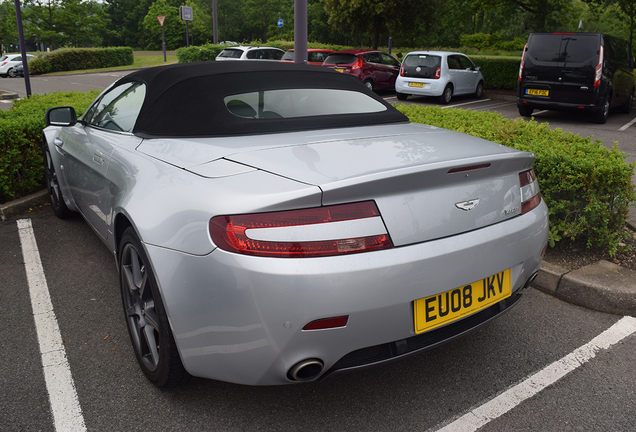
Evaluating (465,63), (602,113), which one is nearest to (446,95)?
(465,63)

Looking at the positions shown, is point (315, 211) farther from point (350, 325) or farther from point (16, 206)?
point (16, 206)

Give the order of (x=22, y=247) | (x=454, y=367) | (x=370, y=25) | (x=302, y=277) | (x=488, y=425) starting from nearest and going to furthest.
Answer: (x=302, y=277) → (x=488, y=425) → (x=454, y=367) → (x=22, y=247) → (x=370, y=25)

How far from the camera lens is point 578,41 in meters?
10.9

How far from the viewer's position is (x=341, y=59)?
1684 centimetres

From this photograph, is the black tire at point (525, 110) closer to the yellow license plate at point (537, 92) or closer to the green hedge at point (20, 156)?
the yellow license plate at point (537, 92)

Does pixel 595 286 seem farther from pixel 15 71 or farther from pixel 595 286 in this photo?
pixel 15 71

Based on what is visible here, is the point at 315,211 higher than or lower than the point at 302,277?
higher

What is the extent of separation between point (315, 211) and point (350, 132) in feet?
3.09

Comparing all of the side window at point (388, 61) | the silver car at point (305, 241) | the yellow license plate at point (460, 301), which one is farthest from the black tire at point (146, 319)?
the side window at point (388, 61)

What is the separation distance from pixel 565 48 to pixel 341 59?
7588mm

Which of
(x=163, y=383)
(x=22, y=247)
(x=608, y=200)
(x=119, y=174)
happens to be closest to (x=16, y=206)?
(x=22, y=247)

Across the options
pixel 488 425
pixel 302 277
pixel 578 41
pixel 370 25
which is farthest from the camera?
pixel 370 25

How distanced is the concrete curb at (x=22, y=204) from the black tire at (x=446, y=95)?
12.0m

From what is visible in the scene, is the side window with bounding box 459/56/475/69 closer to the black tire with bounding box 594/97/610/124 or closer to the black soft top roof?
the black tire with bounding box 594/97/610/124
